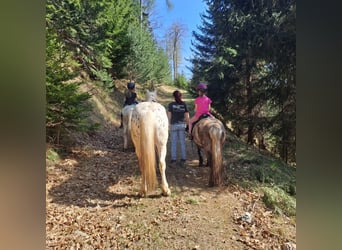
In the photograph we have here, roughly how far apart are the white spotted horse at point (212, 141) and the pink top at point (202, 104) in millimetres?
28

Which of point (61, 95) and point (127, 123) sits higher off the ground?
point (61, 95)

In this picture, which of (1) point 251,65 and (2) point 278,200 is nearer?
Answer: (2) point 278,200

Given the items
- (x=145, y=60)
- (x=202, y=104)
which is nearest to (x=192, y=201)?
(x=202, y=104)

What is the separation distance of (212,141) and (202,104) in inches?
6.9

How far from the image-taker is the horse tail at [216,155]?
122 cm

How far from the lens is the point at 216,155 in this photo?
1.23 metres

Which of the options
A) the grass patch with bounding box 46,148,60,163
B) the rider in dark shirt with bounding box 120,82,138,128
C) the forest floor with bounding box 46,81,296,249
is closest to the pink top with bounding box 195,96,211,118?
the forest floor with bounding box 46,81,296,249

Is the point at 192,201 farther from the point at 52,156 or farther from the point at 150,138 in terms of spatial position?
the point at 52,156

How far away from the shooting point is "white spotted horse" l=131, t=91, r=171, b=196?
1.20 metres

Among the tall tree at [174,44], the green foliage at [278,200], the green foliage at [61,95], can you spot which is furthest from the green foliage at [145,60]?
the green foliage at [278,200]
